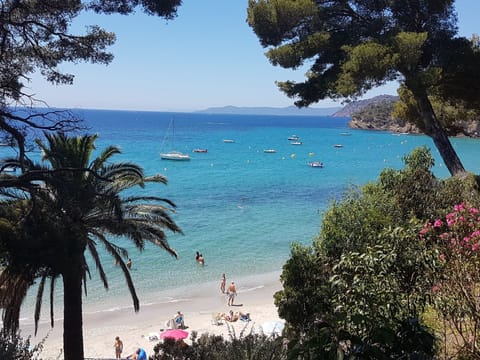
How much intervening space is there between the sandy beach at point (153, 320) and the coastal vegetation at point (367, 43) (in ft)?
28.2

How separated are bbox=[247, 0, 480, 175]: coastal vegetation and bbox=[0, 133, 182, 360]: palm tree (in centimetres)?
585

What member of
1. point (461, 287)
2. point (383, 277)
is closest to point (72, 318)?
point (383, 277)

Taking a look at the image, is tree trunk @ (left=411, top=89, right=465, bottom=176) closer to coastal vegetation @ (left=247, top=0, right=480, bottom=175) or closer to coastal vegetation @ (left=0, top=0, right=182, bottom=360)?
coastal vegetation @ (left=247, top=0, right=480, bottom=175)

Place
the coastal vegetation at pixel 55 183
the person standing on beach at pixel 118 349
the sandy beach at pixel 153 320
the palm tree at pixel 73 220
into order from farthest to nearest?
the sandy beach at pixel 153 320 → the person standing on beach at pixel 118 349 → the palm tree at pixel 73 220 → the coastal vegetation at pixel 55 183

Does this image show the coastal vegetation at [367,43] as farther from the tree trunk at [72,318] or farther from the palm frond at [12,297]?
the palm frond at [12,297]

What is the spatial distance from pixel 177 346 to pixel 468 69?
10610 millimetres

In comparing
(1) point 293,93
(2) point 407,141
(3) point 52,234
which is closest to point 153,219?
(3) point 52,234

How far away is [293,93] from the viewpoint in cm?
1398

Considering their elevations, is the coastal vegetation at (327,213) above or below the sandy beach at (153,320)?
above

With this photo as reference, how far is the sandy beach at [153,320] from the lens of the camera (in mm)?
15562

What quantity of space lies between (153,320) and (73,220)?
956cm

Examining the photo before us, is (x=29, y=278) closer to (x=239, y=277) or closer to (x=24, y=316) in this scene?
(x=24, y=316)

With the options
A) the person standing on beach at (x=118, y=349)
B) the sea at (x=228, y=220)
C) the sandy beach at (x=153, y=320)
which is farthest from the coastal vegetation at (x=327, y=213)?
the sandy beach at (x=153, y=320)

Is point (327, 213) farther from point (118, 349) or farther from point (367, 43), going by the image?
point (118, 349)
